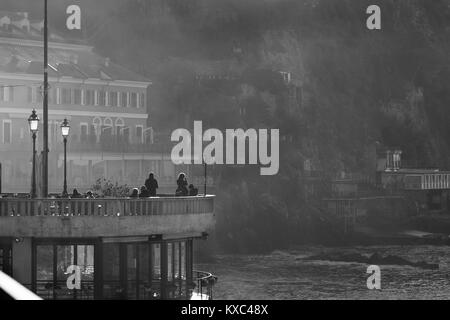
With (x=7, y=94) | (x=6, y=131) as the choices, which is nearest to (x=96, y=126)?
(x=7, y=94)

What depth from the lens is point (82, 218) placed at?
33188mm

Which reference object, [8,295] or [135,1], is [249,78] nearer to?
[135,1]

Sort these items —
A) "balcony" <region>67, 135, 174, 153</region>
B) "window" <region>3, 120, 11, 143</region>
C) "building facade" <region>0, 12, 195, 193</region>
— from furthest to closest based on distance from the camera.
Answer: "balcony" <region>67, 135, 174, 153</region> → "window" <region>3, 120, 11, 143</region> → "building facade" <region>0, 12, 195, 193</region>

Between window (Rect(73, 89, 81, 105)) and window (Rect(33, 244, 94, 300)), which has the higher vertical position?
window (Rect(73, 89, 81, 105))

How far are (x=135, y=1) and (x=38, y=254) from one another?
152 meters

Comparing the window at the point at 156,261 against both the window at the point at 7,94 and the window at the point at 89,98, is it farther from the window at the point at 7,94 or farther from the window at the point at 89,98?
the window at the point at 89,98

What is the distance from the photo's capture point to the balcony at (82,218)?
109 feet

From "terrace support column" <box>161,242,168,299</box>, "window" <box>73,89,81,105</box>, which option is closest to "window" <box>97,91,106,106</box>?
"window" <box>73,89,81,105</box>

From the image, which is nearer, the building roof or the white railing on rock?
the white railing on rock

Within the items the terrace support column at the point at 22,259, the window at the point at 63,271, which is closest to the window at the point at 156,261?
the window at the point at 63,271

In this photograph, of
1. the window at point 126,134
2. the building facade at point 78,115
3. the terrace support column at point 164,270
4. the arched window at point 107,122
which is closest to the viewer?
the terrace support column at point 164,270

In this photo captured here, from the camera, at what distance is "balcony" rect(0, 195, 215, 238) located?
33094mm

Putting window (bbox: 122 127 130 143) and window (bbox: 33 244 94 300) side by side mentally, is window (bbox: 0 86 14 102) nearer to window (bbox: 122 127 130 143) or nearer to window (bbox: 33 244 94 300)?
window (bbox: 122 127 130 143)

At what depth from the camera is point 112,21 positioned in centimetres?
17600
